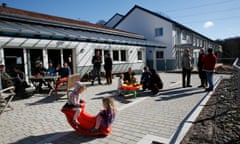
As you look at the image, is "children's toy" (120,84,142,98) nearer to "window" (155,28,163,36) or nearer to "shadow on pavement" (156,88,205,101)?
"shadow on pavement" (156,88,205,101)

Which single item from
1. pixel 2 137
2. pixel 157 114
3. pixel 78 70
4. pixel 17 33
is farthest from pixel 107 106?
pixel 78 70

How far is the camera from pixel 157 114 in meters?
4.78

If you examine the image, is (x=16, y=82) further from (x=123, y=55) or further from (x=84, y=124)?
(x=123, y=55)

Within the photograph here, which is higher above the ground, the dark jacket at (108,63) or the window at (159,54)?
the window at (159,54)

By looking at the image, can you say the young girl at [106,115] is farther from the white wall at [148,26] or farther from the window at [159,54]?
the window at [159,54]

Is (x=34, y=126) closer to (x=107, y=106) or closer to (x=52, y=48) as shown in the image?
(x=107, y=106)

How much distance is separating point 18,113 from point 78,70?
7203mm

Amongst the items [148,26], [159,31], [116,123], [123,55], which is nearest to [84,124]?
[116,123]

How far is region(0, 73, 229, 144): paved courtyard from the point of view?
3.40 meters

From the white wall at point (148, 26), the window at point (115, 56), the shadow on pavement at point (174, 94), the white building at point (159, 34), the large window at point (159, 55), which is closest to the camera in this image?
the shadow on pavement at point (174, 94)

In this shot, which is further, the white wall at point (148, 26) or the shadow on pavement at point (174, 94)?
the white wall at point (148, 26)

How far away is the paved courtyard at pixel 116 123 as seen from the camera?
11.2 ft

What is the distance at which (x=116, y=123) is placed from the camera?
417 centimetres

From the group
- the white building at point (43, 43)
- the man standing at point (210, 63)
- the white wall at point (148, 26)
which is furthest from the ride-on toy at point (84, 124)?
the white wall at point (148, 26)
